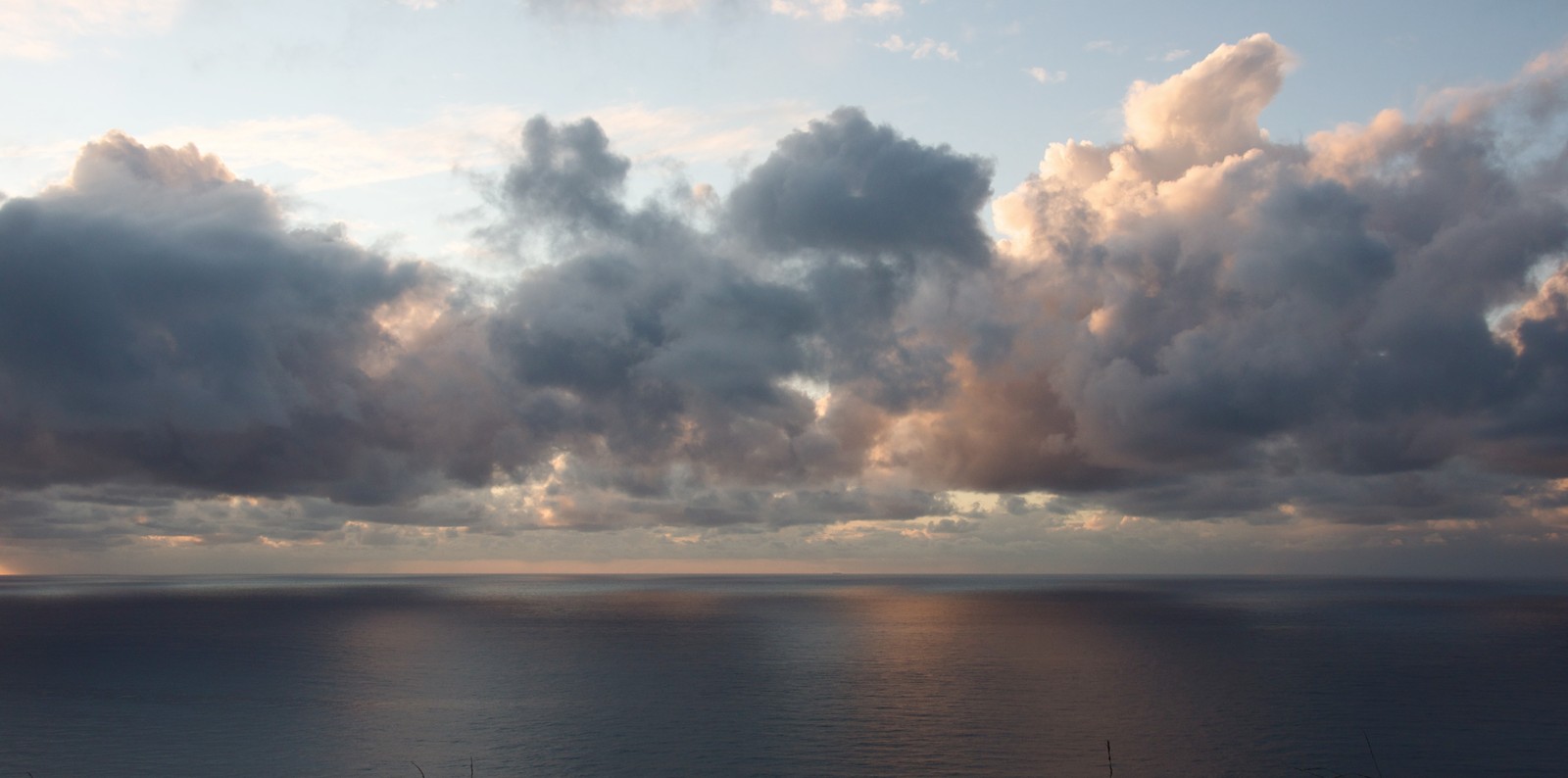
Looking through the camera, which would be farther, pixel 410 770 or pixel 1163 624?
pixel 1163 624

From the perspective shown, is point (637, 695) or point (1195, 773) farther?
point (637, 695)

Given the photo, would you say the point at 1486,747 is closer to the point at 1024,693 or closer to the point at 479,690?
the point at 1024,693

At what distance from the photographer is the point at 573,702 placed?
86000 mm

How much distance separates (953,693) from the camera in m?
89.8

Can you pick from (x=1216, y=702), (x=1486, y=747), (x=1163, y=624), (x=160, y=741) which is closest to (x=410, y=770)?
(x=160, y=741)

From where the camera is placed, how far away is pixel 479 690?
93250 millimetres

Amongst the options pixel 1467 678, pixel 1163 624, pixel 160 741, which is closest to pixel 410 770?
pixel 160 741

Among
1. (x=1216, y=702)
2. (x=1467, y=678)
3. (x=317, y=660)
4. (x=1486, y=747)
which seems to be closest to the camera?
(x=1486, y=747)

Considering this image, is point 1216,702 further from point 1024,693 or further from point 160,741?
point 160,741

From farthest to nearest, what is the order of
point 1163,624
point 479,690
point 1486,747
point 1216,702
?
point 1163,624, point 479,690, point 1216,702, point 1486,747

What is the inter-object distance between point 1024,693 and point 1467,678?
4735 cm

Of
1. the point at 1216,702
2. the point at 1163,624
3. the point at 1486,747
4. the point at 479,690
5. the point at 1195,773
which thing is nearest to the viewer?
Result: the point at 1195,773

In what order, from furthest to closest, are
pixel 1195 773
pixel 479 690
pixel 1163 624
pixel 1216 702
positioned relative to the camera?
pixel 1163 624 < pixel 479 690 < pixel 1216 702 < pixel 1195 773

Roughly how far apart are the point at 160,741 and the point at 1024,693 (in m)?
65.7
